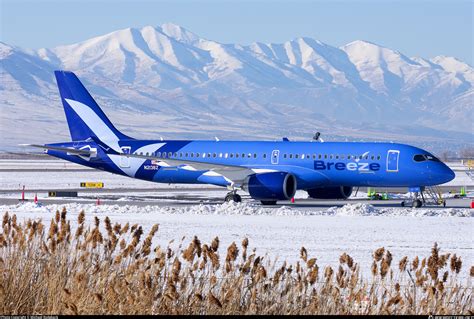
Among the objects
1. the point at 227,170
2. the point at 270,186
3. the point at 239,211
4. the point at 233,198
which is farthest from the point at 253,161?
the point at 239,211

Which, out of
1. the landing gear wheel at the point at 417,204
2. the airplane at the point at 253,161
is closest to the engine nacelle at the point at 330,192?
the airplane at the point at 253,161

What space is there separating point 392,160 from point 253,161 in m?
7.13

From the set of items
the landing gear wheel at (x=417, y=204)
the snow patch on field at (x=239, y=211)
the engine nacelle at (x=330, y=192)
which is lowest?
the snow patch on field at (x=239, y=211)

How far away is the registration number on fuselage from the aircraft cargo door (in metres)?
0.51

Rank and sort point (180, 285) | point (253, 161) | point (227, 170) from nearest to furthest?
point (180, 285), point (227, 170), point (253, 161)

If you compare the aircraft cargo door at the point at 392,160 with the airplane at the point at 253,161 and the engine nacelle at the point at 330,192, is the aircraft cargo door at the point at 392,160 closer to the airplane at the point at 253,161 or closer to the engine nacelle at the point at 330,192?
the airplane at the point at 253,161

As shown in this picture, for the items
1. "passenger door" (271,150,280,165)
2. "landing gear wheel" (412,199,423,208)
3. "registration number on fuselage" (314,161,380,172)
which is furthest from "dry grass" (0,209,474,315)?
"passenger door" (271,150,280,165)

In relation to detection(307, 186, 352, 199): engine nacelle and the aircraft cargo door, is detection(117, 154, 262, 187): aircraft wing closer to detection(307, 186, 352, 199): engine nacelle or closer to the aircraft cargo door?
detection(307, 186, 352, 199): engine nacelle

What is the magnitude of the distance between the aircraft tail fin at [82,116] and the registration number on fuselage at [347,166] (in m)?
12.1

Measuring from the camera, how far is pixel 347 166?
5166 centimetres

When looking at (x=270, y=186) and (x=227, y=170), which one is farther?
(x=227, y=170)

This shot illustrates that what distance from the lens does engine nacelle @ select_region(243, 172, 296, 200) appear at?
50.3 m

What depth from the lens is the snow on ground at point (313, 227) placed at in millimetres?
28375

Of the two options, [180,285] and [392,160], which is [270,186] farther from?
[180,285]
